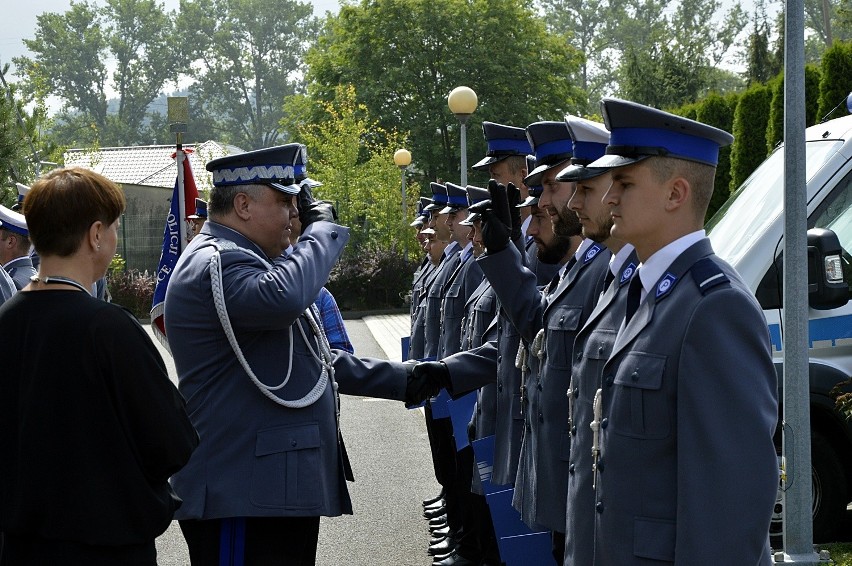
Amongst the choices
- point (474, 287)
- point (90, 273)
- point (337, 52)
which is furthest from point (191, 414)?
point (337, 52)

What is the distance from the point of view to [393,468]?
9.84 m

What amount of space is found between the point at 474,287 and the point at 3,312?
482 centimetres

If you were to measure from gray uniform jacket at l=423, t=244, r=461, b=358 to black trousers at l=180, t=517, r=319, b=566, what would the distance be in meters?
4.76

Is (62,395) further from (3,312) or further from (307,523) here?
(307,523)

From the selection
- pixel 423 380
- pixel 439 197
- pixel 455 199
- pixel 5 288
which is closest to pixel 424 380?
pixel 423 380

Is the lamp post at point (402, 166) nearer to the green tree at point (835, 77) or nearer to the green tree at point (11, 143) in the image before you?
the green tree at point (11, 143)

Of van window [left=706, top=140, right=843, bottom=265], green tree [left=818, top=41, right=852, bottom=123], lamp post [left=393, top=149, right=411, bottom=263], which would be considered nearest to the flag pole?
van window [left=706, top=140, right=843, bottom=265]

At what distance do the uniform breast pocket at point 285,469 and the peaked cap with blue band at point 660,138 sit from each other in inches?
59.8

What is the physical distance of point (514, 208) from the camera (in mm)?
4793

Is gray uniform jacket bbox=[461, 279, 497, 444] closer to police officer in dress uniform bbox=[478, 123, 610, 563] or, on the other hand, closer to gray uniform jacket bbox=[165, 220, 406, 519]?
police officer in dress uniform bbox=[478, 123, 610, 563]

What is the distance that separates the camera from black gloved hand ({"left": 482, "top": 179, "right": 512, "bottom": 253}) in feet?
15.0

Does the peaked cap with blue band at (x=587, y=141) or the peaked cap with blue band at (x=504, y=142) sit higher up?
the peaked cap with blue band at (x=504, y=142)

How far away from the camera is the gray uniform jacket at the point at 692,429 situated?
8.93ft

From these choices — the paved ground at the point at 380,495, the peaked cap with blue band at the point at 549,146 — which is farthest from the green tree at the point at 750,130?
the peaked cap with blue band at the point at 549,146
